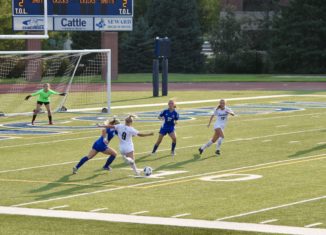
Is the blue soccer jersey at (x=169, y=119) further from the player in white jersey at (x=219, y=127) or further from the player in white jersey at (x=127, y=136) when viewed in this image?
the player in white jersey at (x=127, y=136)

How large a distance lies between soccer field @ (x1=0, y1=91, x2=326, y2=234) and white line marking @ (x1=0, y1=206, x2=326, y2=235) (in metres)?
0.05

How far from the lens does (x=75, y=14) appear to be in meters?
59.3

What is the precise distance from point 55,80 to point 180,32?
24583 mm

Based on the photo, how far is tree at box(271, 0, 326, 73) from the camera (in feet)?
265

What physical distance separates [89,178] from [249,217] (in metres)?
6.23

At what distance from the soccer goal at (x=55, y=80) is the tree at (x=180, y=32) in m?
13.2

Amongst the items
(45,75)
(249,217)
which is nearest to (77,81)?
(45,75)

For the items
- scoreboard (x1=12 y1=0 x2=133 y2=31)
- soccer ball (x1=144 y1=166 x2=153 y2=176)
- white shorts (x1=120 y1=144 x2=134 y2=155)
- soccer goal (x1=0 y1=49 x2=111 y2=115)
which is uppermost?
scoreboard (x1=12 y1=0 x2=133 y2=31)

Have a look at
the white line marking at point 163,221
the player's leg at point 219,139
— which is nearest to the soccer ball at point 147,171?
the player's leg at point 219,139

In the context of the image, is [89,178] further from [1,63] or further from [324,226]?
[1,63]

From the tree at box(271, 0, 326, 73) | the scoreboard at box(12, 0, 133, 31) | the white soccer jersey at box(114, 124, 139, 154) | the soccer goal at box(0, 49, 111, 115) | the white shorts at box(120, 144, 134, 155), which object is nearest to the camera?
the white soccer jersey at box(114, 124, 139, 154)

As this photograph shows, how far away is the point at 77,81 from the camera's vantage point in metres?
64.8

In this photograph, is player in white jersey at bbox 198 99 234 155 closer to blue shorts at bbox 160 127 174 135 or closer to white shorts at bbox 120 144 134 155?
blue shorts at bbox 160 127 174 135

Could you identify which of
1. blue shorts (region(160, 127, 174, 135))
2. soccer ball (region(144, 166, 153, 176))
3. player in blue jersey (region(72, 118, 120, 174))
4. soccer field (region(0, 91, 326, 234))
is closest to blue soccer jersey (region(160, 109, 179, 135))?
blue shorts (region(160, 127, 174, 135))
